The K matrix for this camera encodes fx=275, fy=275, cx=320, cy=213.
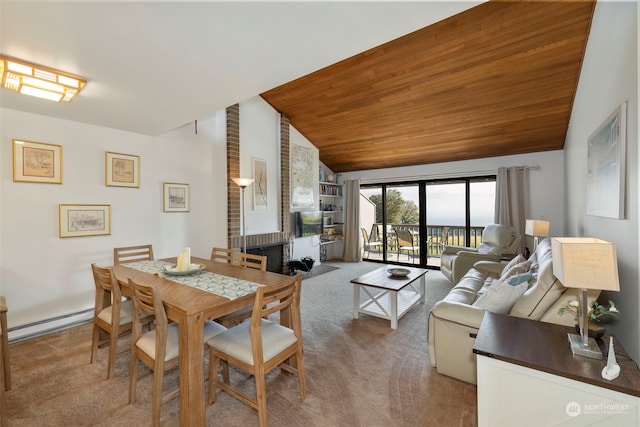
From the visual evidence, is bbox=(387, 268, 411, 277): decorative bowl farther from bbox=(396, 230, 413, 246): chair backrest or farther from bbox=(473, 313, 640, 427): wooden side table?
bbox=(396, 230, 413, 246): chair backrest

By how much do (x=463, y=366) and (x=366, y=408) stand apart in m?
0.81

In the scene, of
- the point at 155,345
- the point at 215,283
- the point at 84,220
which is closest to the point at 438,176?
the point at 215,283

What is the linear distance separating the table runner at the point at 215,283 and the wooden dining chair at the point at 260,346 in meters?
0.24

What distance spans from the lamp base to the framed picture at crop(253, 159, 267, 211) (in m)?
4.19

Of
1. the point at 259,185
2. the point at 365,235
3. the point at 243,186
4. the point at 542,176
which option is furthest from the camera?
the point at 365,235

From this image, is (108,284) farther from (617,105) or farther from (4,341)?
(617,105)

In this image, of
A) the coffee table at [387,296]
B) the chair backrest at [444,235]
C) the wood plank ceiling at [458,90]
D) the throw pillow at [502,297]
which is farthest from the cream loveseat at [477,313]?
the chair backrest at [444,235]

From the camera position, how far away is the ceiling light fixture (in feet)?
5.83

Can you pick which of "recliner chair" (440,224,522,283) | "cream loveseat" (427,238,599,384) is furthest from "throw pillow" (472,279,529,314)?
"recliner chair" (440,224,522,283)

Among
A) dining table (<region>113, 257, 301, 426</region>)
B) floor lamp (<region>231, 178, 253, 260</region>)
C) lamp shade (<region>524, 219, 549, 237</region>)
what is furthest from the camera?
floor lamp (<region>231, 178, 253, 260</region>)

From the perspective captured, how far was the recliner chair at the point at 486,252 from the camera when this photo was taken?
4055 millimetres

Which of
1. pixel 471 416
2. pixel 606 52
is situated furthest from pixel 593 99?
pixel 471 416

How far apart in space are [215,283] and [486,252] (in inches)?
158

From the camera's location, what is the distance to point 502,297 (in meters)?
Result: 1.94
